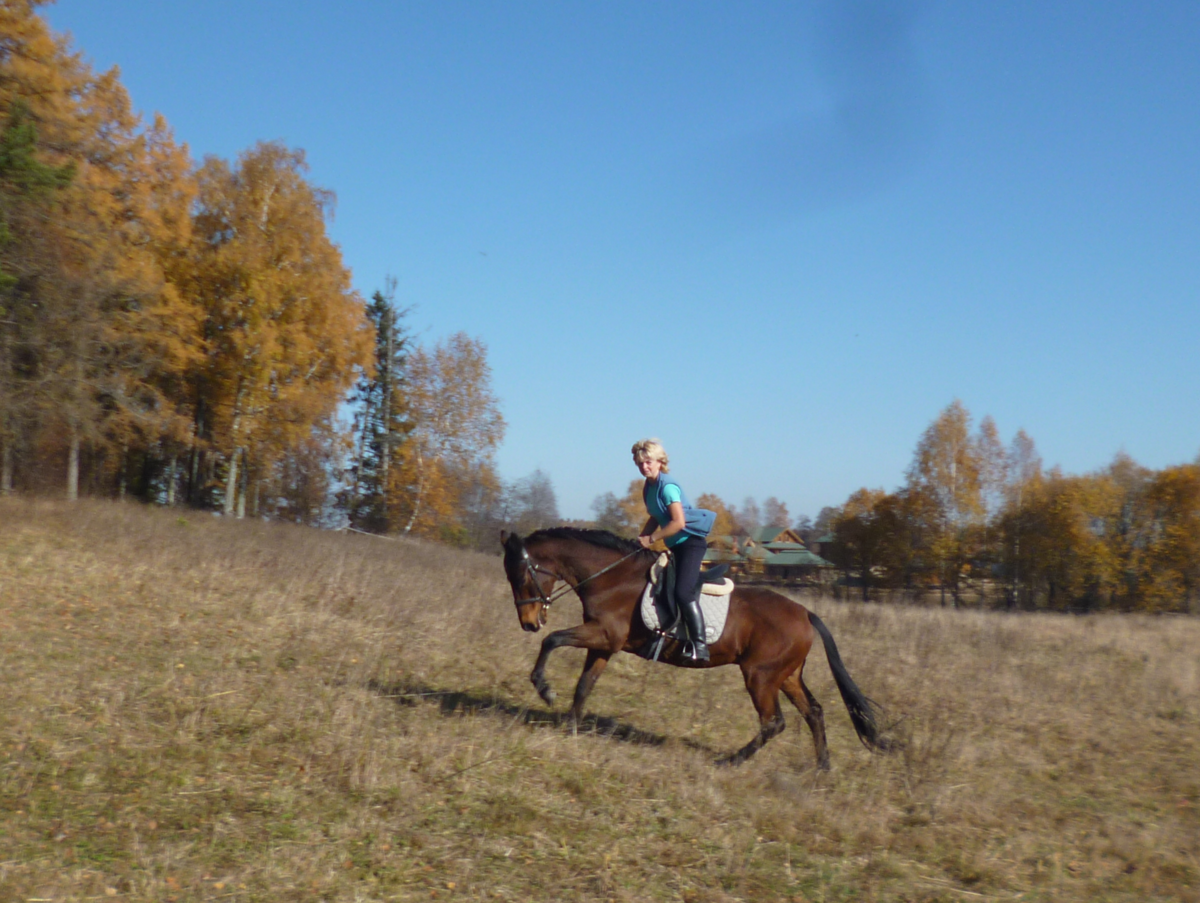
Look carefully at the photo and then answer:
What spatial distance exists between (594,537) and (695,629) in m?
1.32

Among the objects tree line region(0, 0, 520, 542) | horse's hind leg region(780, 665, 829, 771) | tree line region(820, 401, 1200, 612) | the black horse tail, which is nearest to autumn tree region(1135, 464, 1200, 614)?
tree line region(820, 401, 1200, 612)

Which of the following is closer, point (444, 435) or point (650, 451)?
point (650, 451)

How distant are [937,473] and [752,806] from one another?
49.1 meters

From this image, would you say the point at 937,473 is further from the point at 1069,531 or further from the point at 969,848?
the point at 969,848

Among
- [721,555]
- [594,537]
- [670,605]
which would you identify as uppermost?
[594,537]

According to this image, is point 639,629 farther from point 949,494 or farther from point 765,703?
point 949,494

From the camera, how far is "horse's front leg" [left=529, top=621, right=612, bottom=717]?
8.01m

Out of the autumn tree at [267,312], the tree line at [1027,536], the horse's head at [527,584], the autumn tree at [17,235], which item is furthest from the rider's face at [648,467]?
the tree line at [1027,536]

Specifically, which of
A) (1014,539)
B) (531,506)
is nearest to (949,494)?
(1014,539)

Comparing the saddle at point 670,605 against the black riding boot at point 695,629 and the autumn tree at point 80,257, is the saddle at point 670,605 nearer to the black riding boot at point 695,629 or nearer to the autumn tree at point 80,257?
the black riding boot at point 695,629

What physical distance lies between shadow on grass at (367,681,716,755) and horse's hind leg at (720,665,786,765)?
2.46ft

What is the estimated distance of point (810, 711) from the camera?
26.9 feet

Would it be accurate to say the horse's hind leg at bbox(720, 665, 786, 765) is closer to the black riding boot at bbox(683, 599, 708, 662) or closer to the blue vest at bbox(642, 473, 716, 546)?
the black riding boot at bbox(683, 599, 708, 662)

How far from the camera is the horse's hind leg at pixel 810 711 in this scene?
8.03 m
